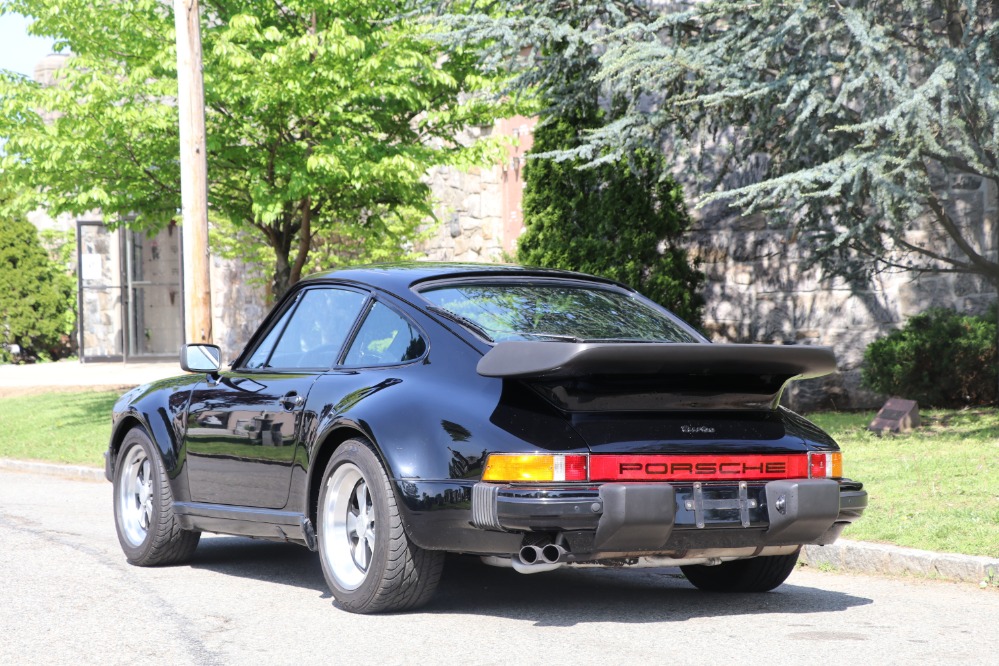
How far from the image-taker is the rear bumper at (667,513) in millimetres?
5359

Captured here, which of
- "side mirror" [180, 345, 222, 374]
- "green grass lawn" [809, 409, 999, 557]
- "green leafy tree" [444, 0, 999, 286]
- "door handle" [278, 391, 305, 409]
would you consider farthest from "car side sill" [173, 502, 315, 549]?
"green leafy tree" [444, 0, 999, 286]

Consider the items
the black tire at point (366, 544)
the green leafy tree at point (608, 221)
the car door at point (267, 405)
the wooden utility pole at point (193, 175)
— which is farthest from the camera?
the green leafy tree at point (608, 221)

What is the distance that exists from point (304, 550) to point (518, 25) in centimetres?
648

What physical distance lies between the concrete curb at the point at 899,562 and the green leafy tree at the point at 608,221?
8236mm

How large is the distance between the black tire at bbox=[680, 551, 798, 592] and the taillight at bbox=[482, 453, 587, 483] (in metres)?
1.48

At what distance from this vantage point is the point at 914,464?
10469 mm

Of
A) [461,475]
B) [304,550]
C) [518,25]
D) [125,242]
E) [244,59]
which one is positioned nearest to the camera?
[461,475]

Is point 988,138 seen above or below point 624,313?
above

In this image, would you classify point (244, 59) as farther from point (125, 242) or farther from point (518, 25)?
point (125, 242)

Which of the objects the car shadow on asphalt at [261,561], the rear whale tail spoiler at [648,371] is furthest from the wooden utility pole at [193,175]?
the rear whale tail spoiler at [648,371]

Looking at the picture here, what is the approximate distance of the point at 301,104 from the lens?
1603cm

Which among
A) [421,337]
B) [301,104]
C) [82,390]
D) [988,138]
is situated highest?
[301,104]

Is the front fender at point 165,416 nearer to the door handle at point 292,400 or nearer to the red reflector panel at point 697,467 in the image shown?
the door handle at point 292,400

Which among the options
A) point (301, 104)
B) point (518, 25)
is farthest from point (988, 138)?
point (301, 104)
